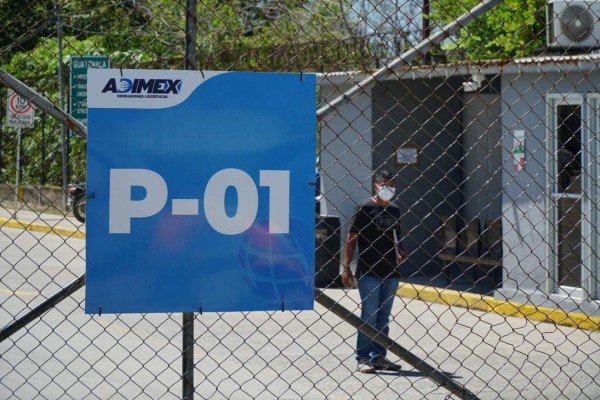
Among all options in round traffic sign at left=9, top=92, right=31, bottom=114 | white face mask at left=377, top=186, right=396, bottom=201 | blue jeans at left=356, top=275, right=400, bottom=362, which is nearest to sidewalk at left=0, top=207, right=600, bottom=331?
blue jeans at left=356, top=275, right=400, bottom=362

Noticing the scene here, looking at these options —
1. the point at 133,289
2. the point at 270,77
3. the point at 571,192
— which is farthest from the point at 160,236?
the point at 571,192

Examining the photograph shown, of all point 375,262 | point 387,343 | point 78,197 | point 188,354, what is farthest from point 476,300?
point 78,197

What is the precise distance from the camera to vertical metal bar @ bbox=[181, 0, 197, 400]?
3.97m

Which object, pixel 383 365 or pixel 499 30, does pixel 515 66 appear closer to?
pixel 383 365

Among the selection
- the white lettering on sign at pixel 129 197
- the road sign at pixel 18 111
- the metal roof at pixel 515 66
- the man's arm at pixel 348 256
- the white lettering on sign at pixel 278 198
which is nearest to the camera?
the white lettering on sign at pixel 129 197

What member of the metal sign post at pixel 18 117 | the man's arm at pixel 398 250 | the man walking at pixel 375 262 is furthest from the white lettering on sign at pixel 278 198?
the man's arm at pixel 398 250

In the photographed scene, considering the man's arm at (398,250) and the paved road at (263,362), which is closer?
the paved road at (263,362)

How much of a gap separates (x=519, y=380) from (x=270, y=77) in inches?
215

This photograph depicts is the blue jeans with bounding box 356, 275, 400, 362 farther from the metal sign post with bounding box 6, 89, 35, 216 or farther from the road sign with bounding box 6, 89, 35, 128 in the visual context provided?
the road sign with bounding box 6, 89, 35, 128

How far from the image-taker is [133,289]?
3.90 m

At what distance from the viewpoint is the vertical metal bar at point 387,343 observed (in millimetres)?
4293

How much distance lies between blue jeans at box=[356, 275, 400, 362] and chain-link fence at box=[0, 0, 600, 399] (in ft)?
0.19

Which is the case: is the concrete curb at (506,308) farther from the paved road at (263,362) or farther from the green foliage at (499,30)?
the green foliage at (499,30)

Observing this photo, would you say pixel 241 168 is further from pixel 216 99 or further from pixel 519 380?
pixel 519 380
